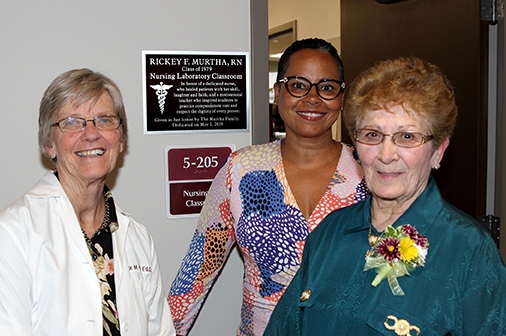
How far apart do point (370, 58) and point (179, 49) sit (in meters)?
1.28

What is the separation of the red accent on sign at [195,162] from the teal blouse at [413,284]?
959 millimetres

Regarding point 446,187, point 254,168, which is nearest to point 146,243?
A: point 254,168

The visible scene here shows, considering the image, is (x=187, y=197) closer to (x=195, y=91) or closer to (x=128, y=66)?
(x=195, y=91)

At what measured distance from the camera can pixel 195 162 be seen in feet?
7.66

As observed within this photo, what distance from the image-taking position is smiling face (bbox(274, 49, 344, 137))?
1804 millimetres

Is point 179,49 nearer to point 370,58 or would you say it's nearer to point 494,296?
point 370,58

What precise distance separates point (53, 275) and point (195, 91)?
1179 mm

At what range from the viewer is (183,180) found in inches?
91.4

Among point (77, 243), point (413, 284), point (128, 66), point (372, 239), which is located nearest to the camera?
point (413, 284)

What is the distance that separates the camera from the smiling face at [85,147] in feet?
5.11

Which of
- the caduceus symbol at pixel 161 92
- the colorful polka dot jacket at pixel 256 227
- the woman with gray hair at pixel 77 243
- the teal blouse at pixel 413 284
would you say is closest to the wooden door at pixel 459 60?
the colorful polka dot jacket at pixel 256 227

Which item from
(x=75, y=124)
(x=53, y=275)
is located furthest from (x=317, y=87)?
(x=53, y=275)

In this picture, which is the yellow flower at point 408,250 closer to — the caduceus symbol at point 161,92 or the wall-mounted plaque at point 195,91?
the wall-mounted plaque at point 195,91

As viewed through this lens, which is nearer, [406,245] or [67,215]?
[406,245]
